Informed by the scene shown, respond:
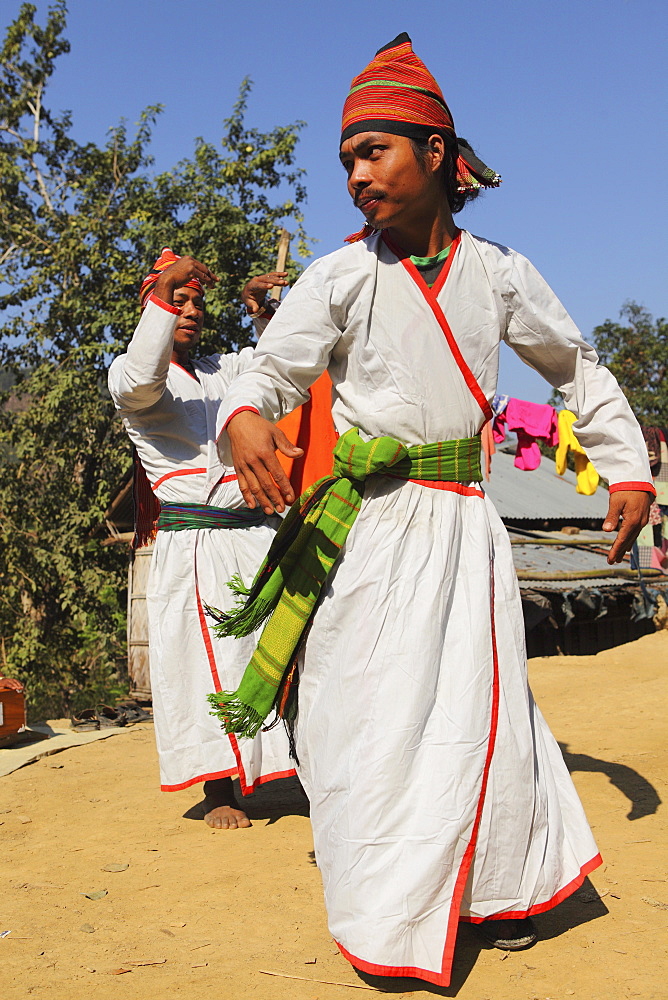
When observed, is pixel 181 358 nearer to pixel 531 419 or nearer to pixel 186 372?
pixel 186 372

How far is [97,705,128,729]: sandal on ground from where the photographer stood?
664 centimetres

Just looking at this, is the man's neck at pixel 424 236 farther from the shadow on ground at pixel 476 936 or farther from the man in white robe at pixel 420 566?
the shadow on ground at pixel 476 936

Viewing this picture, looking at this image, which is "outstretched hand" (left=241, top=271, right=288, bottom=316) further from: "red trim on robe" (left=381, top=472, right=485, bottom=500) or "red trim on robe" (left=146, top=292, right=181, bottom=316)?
"red trim on robe" (left=381, top=472, right=485, bottom=500)

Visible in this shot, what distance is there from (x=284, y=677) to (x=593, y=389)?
1.21 m

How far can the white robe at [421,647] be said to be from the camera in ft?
7.20

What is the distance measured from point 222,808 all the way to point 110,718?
323 cm

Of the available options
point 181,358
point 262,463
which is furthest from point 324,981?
point 181,358

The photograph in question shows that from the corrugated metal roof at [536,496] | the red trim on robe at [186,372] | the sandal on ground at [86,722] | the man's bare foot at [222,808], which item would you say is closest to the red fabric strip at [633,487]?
the man's bare foot at [222,808]

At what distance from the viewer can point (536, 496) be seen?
14.9 meters

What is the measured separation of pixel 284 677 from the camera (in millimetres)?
2525

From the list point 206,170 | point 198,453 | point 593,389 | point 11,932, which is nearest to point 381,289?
point 593,389

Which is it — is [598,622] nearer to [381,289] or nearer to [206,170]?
[206,170]

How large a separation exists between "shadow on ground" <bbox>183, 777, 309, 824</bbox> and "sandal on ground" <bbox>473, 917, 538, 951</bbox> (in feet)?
5.00

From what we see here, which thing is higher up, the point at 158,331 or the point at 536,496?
the point at 158,331
